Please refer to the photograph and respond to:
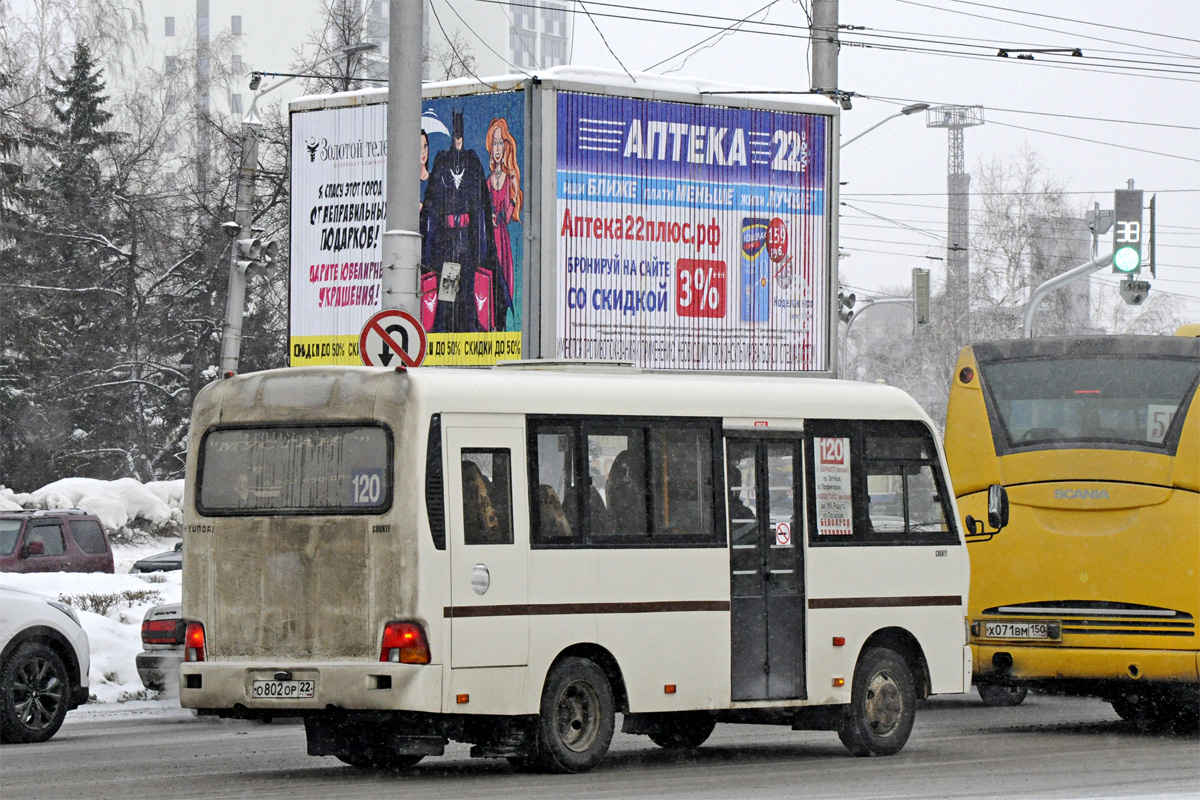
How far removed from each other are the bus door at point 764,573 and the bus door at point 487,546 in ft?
5.66

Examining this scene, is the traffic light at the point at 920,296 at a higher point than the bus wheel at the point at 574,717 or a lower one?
higher

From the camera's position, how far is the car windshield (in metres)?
28.0

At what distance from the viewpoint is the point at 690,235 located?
24375mm

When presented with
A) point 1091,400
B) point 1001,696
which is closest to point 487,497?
point 1091,400

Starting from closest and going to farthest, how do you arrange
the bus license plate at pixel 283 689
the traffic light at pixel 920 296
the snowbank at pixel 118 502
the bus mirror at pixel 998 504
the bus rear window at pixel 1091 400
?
the bus license plate at pixel 283 689
the bus mirror at pixel 998 504
the bus rear window at pixel 1091 400
the snowbank at pixel 118 502
the traffic light at pixel 920 296

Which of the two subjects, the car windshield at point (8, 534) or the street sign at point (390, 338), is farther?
the car windshield at point (8, 534)

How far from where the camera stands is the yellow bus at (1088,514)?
14.7m

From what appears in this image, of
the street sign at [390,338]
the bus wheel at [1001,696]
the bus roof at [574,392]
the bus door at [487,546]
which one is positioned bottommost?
the bus wheel at [1001,696]

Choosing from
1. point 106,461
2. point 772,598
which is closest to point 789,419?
point 772,598

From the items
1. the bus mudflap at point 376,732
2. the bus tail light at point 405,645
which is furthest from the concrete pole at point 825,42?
the bus tail light at point 405,645

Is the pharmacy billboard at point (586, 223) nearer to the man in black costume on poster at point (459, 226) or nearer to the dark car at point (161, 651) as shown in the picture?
the man in black costume on poster at point (459, 226)

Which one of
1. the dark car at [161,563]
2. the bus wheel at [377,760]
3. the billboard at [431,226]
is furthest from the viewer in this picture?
the dark car at [161,563]

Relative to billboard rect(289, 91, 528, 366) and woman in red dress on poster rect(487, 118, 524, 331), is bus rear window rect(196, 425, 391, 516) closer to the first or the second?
billboard rect(289, 91, 528, 366)

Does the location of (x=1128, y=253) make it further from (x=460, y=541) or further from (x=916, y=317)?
(x=460, y=541)
